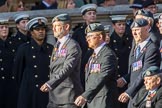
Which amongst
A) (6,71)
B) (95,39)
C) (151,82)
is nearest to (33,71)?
(6,71)

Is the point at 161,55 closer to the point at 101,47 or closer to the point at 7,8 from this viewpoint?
the point at 101,47

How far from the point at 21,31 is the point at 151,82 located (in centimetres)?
401

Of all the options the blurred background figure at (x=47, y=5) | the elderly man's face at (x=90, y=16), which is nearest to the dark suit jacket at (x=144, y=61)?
the elderly man's face at (x=90, y=16)

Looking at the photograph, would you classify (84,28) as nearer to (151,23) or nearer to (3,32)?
(3,32)

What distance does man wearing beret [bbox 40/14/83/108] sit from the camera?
595 inches

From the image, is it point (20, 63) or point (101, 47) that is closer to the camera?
point (101, 47)

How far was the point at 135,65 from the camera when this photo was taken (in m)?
14.6

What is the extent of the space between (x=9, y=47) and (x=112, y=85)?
10.3ft

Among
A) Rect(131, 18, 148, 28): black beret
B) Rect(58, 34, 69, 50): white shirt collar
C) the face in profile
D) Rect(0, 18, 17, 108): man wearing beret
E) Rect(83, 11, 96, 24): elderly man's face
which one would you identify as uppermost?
Rect(131, 18, 148, 28): black beret

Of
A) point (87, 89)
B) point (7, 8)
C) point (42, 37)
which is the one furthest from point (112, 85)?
point (7, 8)

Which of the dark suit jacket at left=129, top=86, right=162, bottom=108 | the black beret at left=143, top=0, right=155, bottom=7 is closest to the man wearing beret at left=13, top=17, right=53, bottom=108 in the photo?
the black beret at left=143, top=0, right=155, bottom=7

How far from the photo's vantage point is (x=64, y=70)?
49.5 ft

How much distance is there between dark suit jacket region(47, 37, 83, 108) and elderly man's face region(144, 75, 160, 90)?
1.47 m

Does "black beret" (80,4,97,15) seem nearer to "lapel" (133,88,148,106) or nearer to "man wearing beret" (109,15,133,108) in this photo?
"man wearing beret" (109,15,133,108)
